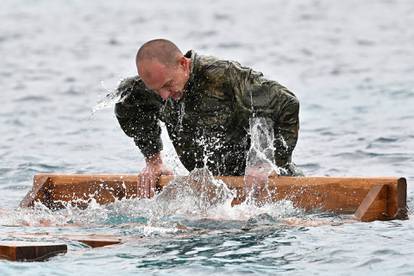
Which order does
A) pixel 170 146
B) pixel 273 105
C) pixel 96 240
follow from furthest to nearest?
1. pixel 170 146
2. pixel 273 105
3. pixel 96 240

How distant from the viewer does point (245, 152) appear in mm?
10320

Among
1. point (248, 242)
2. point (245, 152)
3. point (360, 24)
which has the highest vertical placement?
point (360, 24)

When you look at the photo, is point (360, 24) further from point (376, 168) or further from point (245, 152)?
point (245, 152)

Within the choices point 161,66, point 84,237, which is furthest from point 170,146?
point 84,237

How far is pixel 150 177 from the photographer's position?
408 inches

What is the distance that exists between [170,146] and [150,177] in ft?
7.94

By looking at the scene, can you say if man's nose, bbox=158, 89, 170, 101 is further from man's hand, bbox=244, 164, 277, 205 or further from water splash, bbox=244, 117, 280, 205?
man's hand, bbox=244, 164, 277, 205

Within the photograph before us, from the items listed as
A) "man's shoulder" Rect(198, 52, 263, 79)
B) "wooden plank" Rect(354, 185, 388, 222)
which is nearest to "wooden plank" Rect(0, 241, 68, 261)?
"man's shoulder" Rect(198, 52, 263, 79)

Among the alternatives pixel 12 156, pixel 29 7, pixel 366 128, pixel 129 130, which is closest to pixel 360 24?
pixel 29 7

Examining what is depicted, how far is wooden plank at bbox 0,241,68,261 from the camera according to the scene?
8.77m

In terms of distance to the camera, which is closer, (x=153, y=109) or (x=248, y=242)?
(x=248, y=242)

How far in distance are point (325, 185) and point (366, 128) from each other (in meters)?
7.12

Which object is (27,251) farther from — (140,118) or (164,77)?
(140,118)

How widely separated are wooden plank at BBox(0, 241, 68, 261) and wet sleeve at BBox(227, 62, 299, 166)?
192 centimetres
